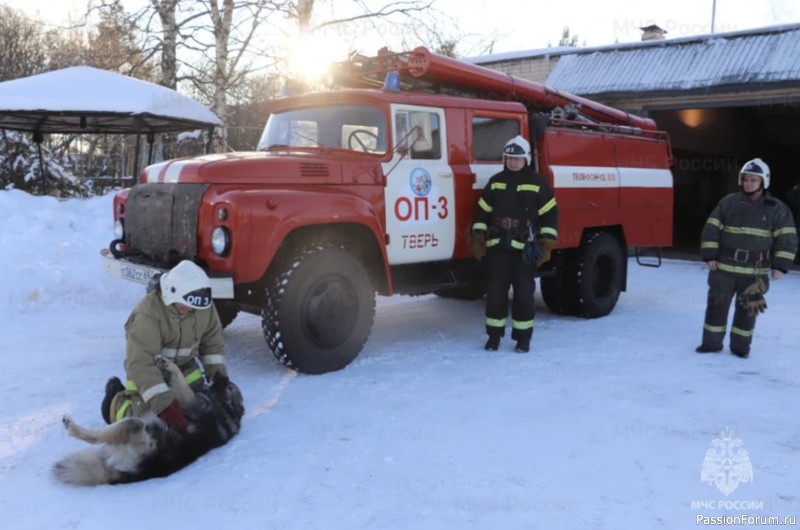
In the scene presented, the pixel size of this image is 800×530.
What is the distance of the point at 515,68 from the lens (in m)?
15.3

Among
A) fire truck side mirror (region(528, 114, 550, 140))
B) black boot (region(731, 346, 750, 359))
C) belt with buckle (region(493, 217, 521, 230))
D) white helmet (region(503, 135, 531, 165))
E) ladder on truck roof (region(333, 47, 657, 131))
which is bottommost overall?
black boot (region(731, 346, 750, 359))

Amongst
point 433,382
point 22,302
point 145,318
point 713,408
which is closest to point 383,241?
point 433,382

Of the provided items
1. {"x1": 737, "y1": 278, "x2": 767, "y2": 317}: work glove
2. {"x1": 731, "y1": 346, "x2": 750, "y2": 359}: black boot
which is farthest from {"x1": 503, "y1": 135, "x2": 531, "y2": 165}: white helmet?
{"x1": 731, "y1": 346, "x2": 750, "y2": 359}: black boot

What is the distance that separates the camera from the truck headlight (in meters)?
4.43

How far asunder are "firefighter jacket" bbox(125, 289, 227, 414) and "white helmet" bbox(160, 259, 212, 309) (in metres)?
0.12

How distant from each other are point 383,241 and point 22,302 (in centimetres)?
437

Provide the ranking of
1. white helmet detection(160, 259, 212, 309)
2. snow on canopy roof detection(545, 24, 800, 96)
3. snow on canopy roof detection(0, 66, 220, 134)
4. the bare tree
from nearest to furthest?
white helmet detection(160, 259, 212, 309), snow on canopy roof detection(545, 24, 800, 96), snow on canopy roof detection(0, 66, 220, 134), the bare tree

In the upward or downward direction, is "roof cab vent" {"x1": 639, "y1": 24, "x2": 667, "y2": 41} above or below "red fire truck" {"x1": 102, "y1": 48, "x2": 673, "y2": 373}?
above

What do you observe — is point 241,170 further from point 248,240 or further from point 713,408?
point 713,408

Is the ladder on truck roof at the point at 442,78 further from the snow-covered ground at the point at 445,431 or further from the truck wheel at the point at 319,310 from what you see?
the snow-covered ground at the point at 445,431

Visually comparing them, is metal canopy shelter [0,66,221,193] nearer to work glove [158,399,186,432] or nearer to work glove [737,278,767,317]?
work glove [158,399,186,432]

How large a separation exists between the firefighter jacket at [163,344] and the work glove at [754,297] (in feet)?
14.2

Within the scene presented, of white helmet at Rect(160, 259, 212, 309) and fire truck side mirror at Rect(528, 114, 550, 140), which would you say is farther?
fire truck side mirror at Rect(528, 114, 550, 140)

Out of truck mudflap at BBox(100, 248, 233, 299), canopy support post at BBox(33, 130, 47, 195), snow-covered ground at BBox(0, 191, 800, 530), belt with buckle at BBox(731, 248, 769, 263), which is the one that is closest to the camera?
snow-covered ground at BBox(0, 191, 800, 530)
